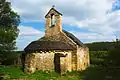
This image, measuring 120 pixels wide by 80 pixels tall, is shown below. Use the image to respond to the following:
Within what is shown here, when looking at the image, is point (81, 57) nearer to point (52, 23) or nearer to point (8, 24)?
point (52, 23)

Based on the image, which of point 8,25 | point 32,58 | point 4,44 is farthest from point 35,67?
point 8,25

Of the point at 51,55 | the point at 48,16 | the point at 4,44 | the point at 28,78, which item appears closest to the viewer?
the point at 28,78

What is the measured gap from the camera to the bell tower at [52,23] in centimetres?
4022

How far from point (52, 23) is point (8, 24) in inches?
465

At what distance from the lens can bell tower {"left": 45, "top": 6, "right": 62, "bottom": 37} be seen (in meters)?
40.2

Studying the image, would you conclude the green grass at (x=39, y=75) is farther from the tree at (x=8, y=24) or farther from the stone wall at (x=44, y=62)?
the tree at (x=8, y=24)

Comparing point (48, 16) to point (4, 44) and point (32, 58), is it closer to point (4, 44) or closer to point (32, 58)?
point (32, 58)

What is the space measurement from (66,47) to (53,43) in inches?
63.8

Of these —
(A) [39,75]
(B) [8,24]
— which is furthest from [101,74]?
(B) [8,24]

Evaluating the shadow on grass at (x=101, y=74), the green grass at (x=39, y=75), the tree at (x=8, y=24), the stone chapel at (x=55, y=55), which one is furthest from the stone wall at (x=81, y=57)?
the shadow on grass at (x=101, y=74)

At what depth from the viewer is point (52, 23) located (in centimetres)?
4091

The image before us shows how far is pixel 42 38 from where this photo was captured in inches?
1623

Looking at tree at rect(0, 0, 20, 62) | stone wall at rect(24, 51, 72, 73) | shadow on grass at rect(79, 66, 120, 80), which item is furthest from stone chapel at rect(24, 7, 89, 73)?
shadow on grass at rect(79, 66, 120, 80)

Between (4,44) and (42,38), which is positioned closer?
(42,38)
